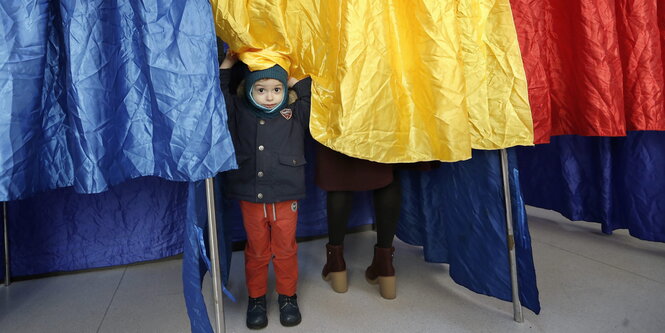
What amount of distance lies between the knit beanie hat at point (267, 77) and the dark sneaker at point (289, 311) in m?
0.49

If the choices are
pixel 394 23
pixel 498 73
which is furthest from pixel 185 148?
pixel 498 73

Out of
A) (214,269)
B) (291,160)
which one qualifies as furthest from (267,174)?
(214,269)

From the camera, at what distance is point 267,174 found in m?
0.94

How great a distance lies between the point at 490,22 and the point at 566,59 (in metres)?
0.34

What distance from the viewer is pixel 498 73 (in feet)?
2.69

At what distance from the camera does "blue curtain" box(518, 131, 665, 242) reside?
1.21 m

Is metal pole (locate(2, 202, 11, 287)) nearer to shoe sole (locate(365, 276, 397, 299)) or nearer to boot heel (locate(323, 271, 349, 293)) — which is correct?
boot heel (locate(323, 271, 349, 293))

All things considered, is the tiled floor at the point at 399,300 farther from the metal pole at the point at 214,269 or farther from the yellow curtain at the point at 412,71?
the yellow curtain at the point at 412,71

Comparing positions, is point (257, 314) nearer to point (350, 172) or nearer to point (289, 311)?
point (289, 311)

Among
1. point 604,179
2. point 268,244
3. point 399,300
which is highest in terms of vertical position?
point 604,179

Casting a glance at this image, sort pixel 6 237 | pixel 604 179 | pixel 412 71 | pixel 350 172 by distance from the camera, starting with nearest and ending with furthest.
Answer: pixel 412 71 → pixel 350 172 → pixel 6 237 → pixel 604 179

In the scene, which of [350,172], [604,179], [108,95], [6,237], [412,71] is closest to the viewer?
[108,95]

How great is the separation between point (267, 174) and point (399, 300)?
51 cm

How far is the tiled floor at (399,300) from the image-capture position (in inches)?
36.0
